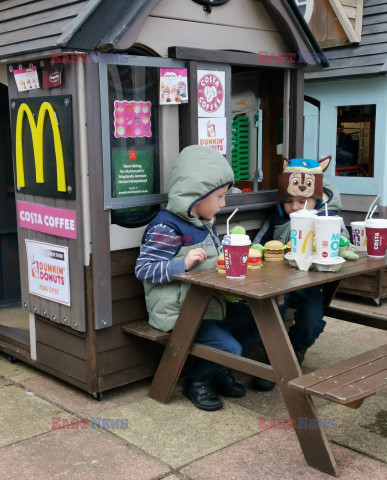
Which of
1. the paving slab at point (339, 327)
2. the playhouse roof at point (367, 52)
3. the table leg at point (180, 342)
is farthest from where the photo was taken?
the playhouse roof at point (367, 52)

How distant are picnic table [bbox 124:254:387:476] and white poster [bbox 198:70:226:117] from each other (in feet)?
3.76

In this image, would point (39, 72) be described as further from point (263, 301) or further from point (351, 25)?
point (351, 25)

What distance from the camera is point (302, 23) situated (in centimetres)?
475

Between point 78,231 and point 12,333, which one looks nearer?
point 78,231

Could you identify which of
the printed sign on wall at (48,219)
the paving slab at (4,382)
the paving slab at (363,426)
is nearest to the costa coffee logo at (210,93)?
the printed sign on wall at (48,219)

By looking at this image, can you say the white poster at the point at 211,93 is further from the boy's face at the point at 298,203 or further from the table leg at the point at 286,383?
the table leg at the point at 286,383

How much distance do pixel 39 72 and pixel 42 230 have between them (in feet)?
3.26

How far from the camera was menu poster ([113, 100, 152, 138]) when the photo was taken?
3.93 meters

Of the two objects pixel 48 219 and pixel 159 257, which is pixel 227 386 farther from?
pixel 48 219

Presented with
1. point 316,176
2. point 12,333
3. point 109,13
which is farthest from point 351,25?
point 12,333

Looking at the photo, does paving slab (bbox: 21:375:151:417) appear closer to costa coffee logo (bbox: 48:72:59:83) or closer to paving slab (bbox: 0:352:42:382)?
paving slab (bbox: 0:352:42:382)

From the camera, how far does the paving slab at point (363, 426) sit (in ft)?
11.4

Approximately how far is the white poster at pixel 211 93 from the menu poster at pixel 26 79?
41.4 inches

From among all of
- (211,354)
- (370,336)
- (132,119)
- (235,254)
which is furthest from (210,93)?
(370,336)
